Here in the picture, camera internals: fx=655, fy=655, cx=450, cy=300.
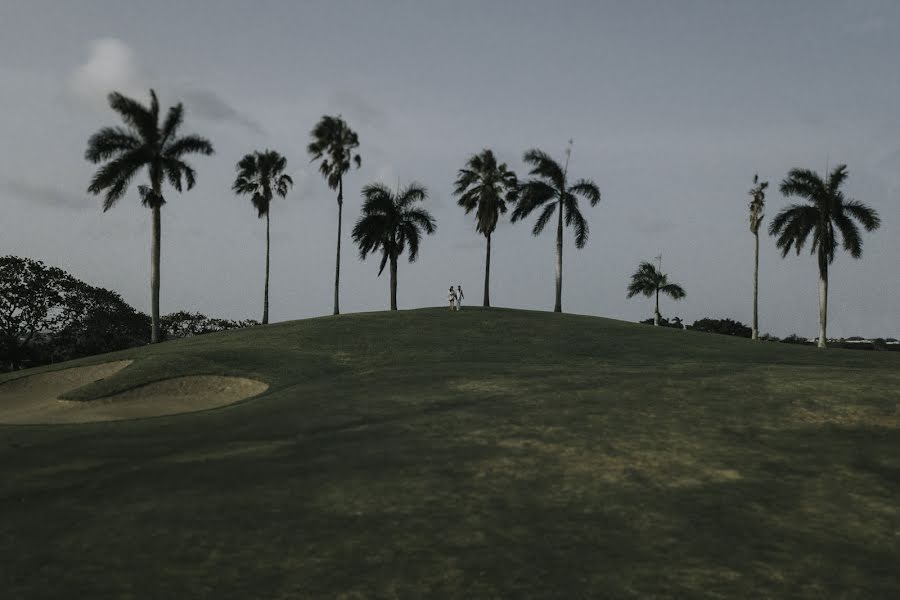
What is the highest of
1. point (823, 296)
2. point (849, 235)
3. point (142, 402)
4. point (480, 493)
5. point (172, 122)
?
point (172, 122)

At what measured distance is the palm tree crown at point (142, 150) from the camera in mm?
43812

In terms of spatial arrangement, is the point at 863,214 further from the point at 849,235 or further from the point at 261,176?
the point at 261,176

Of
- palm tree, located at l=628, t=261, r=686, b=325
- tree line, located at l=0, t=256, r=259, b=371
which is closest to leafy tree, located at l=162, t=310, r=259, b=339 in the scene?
tree line, located at l=0, t=256, r=259, b=371

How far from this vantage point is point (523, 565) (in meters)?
7.09

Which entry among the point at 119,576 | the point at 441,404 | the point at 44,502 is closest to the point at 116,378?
the point at 441,404

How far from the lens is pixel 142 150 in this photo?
4488 cm

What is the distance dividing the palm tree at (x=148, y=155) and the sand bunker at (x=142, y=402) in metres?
17.9

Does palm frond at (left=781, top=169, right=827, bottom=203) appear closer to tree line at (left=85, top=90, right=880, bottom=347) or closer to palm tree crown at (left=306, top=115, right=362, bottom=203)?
tree line at (left=85, top=90, right=880, bottom=347)

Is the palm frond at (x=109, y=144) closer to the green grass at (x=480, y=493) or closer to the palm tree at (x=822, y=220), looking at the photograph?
the green grass at (x=480, y=493)

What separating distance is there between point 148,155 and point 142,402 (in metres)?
27.8

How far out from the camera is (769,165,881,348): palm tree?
50.6 meters

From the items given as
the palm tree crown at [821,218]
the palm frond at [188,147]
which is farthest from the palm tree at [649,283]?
the palm frond at [188,147]

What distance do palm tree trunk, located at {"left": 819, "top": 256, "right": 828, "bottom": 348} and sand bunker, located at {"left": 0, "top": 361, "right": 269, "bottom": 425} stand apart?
1675 inches

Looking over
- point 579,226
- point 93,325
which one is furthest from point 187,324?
point 579,226
